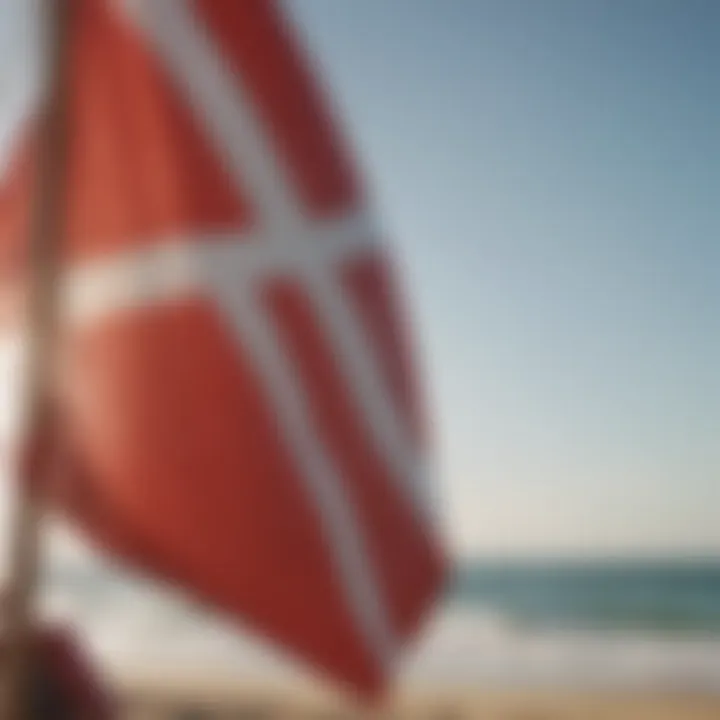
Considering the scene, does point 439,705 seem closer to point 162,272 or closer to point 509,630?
point 509,630

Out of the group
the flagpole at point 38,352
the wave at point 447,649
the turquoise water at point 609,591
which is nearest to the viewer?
the flagpole at point 38,352

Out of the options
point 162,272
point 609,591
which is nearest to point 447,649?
point 609,591

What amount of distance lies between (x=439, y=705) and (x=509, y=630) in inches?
7.4

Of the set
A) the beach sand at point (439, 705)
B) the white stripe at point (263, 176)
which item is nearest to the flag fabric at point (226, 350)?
the white stripe at point (263, 176)

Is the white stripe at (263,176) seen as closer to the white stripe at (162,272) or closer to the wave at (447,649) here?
the white stripe at (162,272)

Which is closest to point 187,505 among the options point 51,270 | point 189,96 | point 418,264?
point 51,270

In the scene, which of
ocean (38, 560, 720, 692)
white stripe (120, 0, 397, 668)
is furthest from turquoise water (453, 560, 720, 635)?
white stripe (120, 0, 397, 668)

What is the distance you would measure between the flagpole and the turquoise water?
41 cm

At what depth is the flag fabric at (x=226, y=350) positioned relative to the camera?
872 mm

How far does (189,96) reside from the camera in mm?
921

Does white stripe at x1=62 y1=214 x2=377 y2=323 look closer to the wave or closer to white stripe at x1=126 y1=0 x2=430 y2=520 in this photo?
white stripe at x1=126 y1=0 x2=430 y2=520

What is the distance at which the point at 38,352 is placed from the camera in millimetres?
868

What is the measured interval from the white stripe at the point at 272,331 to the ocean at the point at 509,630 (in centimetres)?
7

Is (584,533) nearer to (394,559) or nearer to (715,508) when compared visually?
(715,508)
